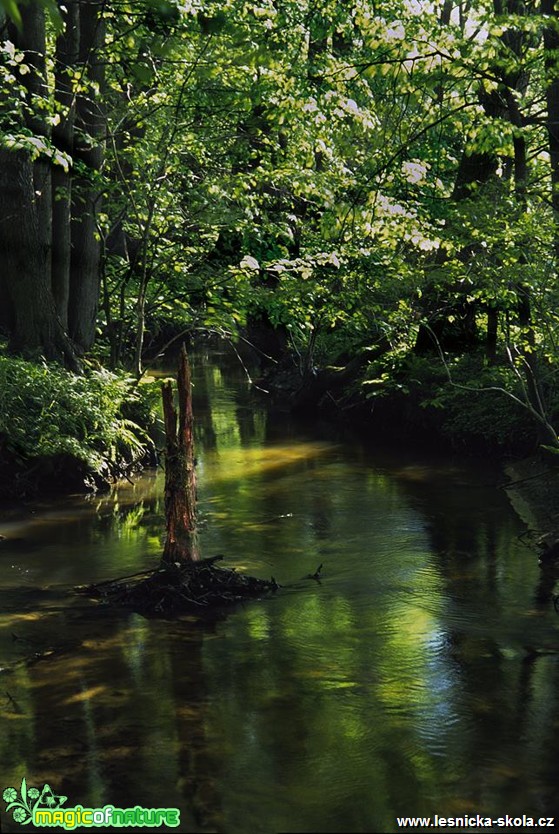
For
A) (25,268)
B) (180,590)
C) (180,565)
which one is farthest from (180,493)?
(25,268)

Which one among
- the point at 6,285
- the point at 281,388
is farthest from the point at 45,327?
the point at 281,388

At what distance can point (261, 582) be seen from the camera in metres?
11.4

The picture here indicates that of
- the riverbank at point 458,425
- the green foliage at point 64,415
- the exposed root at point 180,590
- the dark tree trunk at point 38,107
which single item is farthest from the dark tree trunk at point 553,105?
the green foliage at point 64,415

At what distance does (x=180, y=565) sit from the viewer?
1088 cm

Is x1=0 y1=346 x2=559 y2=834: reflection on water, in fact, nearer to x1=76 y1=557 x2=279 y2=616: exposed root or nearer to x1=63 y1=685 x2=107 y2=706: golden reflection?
x1=63 y1=685 x2=107 y2=706: golden reflection

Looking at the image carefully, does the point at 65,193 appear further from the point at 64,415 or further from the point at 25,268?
the point at 64,415

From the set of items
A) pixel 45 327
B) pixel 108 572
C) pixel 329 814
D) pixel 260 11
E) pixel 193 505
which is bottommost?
pixel 329 814

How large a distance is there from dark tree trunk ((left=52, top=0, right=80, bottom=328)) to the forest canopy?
1.7 inches

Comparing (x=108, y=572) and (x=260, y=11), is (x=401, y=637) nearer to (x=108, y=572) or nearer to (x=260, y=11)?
(x=108, y=572)

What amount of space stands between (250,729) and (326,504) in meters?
8.43

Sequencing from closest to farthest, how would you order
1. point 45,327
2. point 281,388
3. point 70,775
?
1. point 70,775
2. point 45,327
3. point 281,388

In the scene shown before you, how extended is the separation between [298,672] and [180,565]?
238 cm

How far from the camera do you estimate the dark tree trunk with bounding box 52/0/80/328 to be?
17.4 metres

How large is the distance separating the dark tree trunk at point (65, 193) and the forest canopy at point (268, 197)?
4 centimetres
